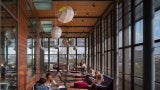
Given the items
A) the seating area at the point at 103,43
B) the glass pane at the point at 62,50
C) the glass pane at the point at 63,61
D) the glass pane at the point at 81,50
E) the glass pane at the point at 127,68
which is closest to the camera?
the seating area at the point at 103,43

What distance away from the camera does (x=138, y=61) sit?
8.88 metres

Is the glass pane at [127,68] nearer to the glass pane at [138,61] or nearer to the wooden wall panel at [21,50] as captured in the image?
the glass pane at [138,61]

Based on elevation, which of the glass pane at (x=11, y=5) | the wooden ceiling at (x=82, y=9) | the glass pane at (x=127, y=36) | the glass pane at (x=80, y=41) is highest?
the wooden ceiling at (x=82, y=9)

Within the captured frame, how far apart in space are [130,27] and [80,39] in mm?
19937

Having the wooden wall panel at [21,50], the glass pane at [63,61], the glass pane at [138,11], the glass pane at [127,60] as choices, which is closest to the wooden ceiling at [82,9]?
the glass pane at [127,60]

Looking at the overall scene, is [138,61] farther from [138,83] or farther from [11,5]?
[11,5]

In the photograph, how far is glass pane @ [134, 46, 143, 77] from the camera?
28.1 ft

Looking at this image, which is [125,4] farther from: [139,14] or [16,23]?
[16,23]

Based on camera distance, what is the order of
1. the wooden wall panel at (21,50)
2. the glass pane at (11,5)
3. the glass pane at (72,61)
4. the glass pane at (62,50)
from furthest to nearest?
the glass pane at (72,61) < the glass pane at (62,50) < the wooden wall panel at (21,50) < the glass pane at (11,5)

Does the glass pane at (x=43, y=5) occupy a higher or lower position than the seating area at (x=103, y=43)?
higher

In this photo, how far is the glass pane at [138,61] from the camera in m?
8.55

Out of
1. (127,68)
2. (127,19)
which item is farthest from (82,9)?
(127,68)

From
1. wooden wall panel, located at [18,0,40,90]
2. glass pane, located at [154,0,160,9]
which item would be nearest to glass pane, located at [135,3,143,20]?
glass pane, located at [154,0,160,9]

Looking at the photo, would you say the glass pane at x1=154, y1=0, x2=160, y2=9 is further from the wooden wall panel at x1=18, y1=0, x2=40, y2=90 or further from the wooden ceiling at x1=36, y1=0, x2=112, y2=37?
the wooden ceiling at x1=36, y1=0, x2=112, y2=37
